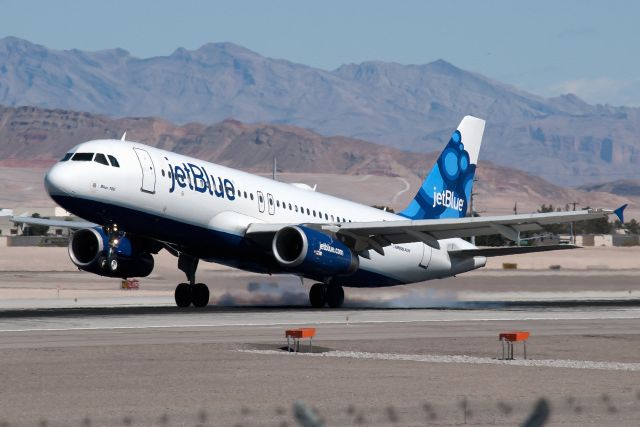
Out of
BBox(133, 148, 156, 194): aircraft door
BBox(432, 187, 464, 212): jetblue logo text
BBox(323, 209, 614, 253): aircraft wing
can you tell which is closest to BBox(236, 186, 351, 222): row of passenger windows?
BBox(323, 209, 614, 253): aircraft wing

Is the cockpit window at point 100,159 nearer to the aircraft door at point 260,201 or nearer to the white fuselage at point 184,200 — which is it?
the white fuselage at point 184,200

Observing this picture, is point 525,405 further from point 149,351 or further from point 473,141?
point 473,141

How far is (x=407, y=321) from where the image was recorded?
36.6m

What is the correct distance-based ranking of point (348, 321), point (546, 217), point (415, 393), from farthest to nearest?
1. point (546, 217)
2. point (348, 321)
3. point (415, 393)

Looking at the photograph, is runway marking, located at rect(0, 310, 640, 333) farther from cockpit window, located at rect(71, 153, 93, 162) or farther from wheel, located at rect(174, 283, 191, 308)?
wheel, located at rect(174, 283, 191, 308)

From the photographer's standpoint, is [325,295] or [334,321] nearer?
[334,321]

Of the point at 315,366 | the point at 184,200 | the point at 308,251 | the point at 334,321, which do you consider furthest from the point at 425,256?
the point at 315,366

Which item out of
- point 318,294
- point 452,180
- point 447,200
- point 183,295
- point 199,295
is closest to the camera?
point 183,295

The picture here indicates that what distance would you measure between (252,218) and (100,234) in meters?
5.09

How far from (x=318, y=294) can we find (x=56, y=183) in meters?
11.2

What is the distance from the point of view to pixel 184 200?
1586 inches

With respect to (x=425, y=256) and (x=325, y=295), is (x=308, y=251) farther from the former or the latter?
(x=425, y=256)

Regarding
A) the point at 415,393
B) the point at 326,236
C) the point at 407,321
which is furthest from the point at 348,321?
the point at 415,393

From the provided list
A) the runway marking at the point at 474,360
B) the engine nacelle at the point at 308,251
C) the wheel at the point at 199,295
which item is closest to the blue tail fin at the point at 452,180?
the engine nacelle at the point at 308,251
